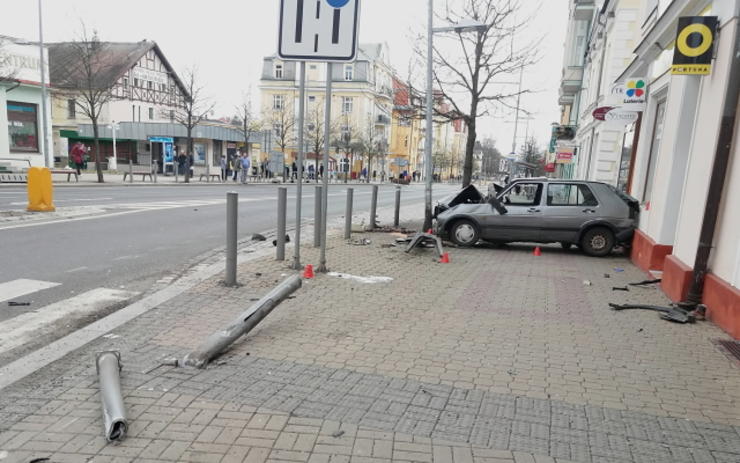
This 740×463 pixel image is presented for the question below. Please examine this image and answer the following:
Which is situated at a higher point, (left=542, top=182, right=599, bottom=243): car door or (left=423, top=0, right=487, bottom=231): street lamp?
(left=423, top=0, right=487, bottom=231): street lamp

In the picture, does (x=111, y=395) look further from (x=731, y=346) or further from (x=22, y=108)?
(x=22, y=108)

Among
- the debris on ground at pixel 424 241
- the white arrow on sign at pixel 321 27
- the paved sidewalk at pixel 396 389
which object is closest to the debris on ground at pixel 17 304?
the paved sidewalk at pixel 396 389

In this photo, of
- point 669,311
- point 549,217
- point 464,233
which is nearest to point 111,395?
point 669,311

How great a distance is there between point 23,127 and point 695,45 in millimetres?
32121

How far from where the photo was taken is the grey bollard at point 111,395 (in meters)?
2.90

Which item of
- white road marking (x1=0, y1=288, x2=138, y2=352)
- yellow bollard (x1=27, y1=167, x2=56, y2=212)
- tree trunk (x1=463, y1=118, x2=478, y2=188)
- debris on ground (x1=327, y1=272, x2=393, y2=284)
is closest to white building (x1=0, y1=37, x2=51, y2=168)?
yellow bollard (x1=27, y1=167, x2=56, y2=212)

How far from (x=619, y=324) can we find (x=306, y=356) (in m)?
3.50

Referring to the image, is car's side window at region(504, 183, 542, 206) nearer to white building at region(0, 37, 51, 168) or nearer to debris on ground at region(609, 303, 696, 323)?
debris on ground at region(609, 303, 696, 323)

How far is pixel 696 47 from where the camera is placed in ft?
21.0

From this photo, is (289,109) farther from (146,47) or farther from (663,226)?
(663,226)

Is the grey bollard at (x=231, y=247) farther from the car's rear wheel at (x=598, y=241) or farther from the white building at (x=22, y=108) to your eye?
the white building at (x=22, y=108)

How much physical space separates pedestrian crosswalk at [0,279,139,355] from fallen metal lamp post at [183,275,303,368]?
1.66 m

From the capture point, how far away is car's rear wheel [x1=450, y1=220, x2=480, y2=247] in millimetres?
11141

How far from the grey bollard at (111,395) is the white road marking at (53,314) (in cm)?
126
